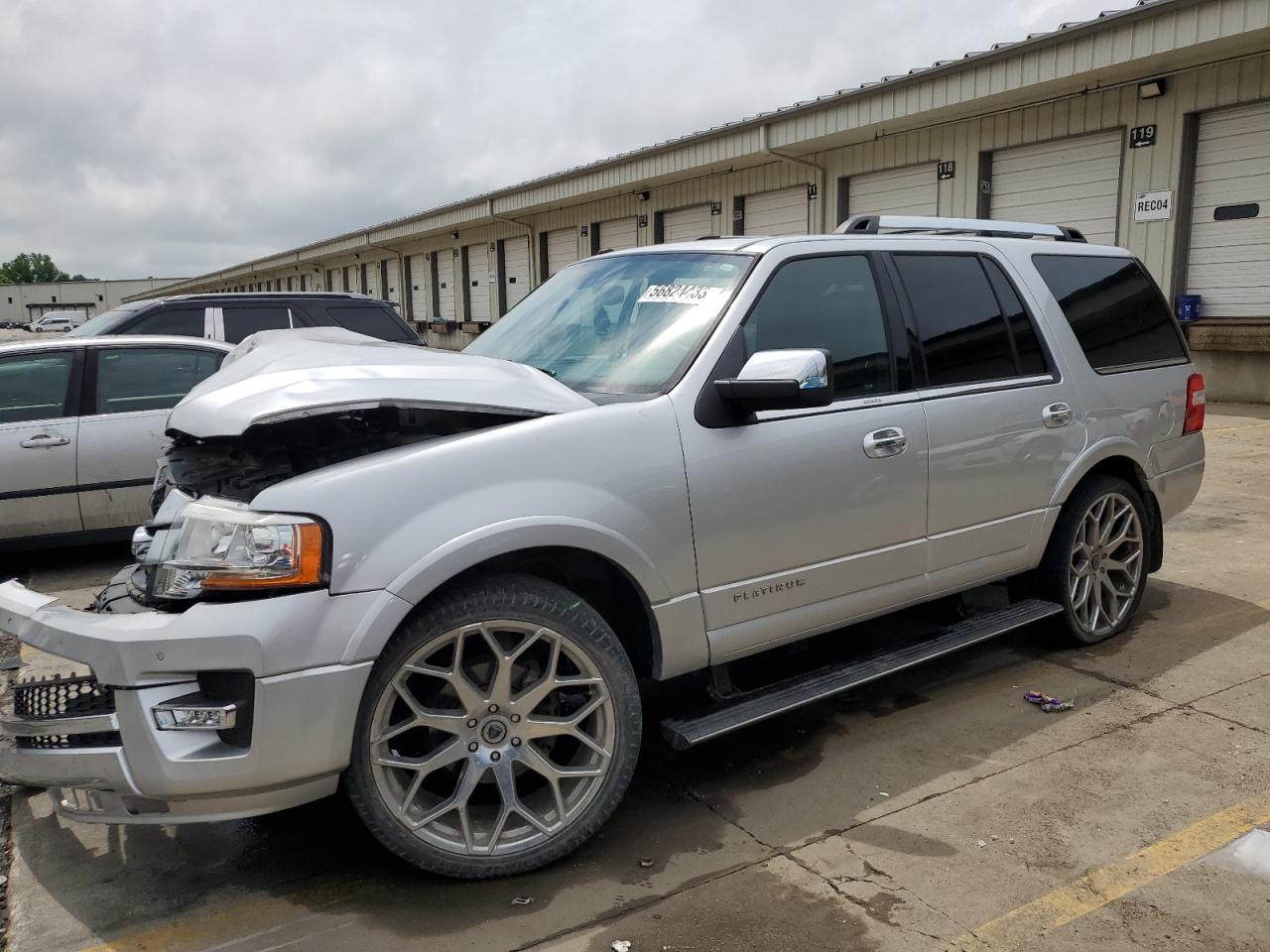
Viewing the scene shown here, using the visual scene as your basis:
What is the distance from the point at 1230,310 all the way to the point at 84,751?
1339cm

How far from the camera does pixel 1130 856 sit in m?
2.93

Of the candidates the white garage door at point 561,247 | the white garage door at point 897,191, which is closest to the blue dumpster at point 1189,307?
the white garage door at point 897,191

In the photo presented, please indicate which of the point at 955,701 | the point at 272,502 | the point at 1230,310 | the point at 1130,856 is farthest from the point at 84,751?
the point at 1230,310

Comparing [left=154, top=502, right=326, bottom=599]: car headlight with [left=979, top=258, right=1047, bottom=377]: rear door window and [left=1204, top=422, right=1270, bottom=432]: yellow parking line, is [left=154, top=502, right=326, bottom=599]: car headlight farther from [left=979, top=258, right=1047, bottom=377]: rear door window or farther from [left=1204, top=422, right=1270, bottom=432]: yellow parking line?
[left=1204, top=422, right=1270, bottom=432]: yellow parking line

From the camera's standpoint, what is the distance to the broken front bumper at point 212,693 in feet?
7.98

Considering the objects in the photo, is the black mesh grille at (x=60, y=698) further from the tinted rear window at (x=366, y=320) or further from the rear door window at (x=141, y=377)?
the tinted rear window at (x=366, y=320)

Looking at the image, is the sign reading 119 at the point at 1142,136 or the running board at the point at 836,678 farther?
the sign reading 119 at the point at 1142,136

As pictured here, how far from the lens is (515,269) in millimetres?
28016

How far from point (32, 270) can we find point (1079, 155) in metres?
193

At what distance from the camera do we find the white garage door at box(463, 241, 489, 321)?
2983 centimetres

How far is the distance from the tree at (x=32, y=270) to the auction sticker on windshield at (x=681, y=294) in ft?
605

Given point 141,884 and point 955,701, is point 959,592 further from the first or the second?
point 141,884

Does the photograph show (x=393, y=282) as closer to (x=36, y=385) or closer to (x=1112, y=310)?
(x=36, y=385)

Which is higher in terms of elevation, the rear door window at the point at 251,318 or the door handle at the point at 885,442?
the rear door window at the point at 251,318
